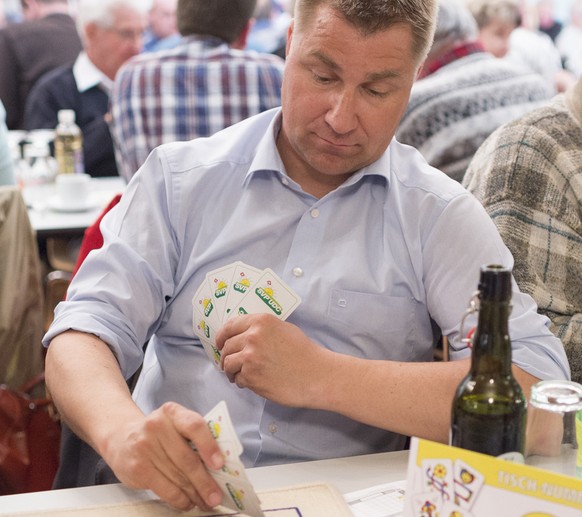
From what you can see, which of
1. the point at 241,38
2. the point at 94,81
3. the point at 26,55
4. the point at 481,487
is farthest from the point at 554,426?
the point at 26,55

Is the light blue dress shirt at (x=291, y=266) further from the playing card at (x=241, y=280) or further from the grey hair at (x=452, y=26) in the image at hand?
the grey hair at (x=452, y=26)

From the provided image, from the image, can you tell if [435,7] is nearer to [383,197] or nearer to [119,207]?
[383,197]

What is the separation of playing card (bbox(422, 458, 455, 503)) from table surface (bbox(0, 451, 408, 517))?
0.35 meters

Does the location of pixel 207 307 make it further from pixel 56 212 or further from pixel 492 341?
pixel 56 212

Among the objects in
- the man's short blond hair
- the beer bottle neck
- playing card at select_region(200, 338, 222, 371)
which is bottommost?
playing card at select_region(200, 338, 222, 371)

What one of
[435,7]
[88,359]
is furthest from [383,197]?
[88,359]

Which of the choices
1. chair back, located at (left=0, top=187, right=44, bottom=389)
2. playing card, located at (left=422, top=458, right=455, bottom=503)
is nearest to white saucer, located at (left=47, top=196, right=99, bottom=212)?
chair back, located at (left=0, top=187, right=44, bottom=389)

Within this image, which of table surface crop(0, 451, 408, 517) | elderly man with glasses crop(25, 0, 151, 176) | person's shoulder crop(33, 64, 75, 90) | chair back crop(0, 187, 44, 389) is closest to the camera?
table surface crop(0, 451, 408, 517)

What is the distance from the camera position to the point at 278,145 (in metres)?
1.76

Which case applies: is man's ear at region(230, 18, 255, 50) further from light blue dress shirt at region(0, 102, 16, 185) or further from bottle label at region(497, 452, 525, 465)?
bottle label at region(497, 452, 525, 465)

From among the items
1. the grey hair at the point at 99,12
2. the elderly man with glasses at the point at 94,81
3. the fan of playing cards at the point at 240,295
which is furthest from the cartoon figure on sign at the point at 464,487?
the grey hair at the point at 99,12

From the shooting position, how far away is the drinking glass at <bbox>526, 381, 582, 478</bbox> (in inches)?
42.0

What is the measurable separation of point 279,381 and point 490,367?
450 mm

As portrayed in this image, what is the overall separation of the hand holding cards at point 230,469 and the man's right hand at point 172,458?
1cm
